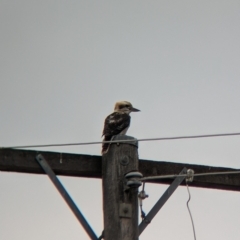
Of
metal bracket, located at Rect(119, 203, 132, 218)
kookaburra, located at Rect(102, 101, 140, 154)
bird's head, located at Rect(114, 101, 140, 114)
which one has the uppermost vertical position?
bird's head, located at Rect(114, 101, 140, 114)

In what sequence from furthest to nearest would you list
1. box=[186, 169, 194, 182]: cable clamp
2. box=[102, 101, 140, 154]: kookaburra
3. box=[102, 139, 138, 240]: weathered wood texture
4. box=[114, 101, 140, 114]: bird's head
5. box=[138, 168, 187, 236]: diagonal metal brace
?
box=[114, 101, 140, 114]: bird's head
box=[102, 101, 140, 154]: kookaburra
box=[186, 169, 194, 182]: cable clamp
box=[138, 168, 187, 236]: diagonal metal brace
box=[102, 139, 138, 240]: weathered wood texture

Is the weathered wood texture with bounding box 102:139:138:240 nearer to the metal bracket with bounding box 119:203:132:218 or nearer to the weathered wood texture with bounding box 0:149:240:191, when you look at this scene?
the metal bracket with bounding box 119:203:132:218

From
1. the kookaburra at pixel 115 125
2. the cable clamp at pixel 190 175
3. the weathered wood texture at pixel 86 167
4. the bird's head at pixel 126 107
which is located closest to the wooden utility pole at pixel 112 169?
the weathered wood texture at pixel 86 167

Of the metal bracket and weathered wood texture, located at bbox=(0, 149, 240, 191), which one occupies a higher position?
weathered wood texture, located at bbox=(0, 149, 240, 191)

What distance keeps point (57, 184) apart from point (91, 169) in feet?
1.35

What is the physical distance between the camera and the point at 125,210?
22.5 ft

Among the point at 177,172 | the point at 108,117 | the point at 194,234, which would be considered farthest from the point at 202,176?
the point at 108,117

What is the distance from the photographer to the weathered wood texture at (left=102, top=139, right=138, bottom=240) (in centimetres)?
675

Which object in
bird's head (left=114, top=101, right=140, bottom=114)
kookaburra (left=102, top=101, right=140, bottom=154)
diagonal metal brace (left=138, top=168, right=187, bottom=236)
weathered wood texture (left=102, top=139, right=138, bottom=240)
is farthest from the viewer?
bird's head (left=114, top=101, right=140, bottom=114)

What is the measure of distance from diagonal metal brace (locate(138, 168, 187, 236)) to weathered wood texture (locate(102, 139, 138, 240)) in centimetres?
14

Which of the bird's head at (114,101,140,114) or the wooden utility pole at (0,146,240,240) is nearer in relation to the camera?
the wooden utility pole at (0,146,240,240)

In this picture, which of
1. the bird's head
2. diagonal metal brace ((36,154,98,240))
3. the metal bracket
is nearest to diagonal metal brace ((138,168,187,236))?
the metal bracket

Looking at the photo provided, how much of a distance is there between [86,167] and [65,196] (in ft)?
1.44

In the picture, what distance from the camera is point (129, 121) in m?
10.0
